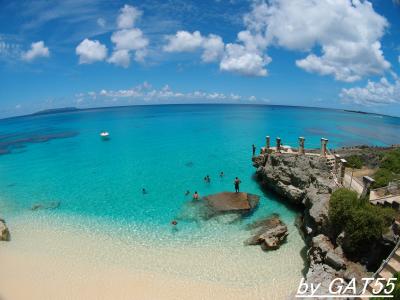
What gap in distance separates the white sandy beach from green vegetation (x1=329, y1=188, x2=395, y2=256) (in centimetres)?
328

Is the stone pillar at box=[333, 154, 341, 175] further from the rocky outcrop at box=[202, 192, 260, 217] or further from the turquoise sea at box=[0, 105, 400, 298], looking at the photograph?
the rocky outcrop at box=[202, 192, 260, 217]

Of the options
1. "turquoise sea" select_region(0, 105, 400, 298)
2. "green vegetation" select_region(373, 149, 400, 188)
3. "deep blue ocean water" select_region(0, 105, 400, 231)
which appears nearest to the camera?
"turquoise sea" select_region(0, 105, 400, 298)

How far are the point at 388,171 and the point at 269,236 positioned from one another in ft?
48.3

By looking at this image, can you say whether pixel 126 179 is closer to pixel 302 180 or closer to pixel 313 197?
pixel 302 180

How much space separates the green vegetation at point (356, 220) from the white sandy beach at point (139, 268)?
3281 mm

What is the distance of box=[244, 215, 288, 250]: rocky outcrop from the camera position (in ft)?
55.2

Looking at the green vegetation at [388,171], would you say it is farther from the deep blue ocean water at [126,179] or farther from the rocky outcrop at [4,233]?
the rocky outcrop at [4,233]

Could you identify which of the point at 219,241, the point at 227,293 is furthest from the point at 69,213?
the point at 227,293

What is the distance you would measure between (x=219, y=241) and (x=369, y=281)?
892 cm

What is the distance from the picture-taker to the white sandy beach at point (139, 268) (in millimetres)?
14117

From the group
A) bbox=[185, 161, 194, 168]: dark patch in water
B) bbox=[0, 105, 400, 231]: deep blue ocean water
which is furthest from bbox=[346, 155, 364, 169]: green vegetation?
bbox=[185, 161, 194, 168]: dark patch in water

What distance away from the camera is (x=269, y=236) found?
1723 centimetres

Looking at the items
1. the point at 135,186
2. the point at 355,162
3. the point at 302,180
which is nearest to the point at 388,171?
the point at 355,162

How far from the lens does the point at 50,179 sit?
32.8 meters
